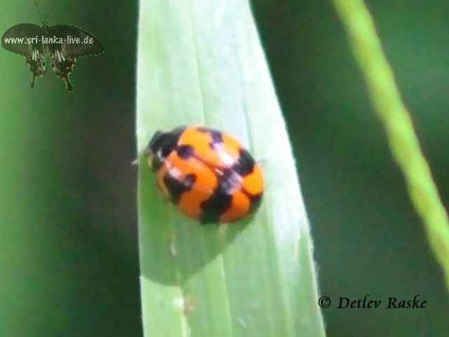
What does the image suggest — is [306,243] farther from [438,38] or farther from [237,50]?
[438,38]

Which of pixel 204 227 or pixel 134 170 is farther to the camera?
pixel 134 170

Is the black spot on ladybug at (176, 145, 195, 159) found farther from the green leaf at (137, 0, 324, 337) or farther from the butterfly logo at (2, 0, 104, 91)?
the butterfly logo at (2, 0, 104, 91)

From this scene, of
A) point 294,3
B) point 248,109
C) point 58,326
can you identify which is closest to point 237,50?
point 248,109

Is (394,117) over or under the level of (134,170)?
over

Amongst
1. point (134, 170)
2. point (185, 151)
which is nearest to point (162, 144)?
point (185, 151)

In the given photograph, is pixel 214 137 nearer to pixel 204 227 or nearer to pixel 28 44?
pixel 204 227

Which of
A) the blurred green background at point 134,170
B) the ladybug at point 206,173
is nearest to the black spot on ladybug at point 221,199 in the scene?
the ladybug at point 206,173
